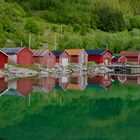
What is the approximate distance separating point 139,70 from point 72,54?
940 cm

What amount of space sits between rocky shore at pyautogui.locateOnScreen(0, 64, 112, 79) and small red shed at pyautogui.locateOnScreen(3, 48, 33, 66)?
141 centimetres

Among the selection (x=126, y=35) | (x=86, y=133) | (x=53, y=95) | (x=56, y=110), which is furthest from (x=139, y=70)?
(x=86, y=133)

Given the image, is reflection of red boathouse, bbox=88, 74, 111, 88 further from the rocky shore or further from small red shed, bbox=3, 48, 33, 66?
small red shed, bbox=3, 48, 33, 66

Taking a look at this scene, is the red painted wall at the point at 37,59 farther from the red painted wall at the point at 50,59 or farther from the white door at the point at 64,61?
the white door at the point at 64,61

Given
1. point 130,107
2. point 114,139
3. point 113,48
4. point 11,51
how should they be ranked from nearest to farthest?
point 114,139 → point 130,107 → point 11,51 → point 113,48

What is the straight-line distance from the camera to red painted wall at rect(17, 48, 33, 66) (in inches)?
1805

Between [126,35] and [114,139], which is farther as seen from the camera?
[126,35]

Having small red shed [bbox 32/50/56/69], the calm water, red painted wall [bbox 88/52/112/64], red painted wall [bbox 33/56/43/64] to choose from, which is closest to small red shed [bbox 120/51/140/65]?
red painted wall [bbox 88/52/112/64]

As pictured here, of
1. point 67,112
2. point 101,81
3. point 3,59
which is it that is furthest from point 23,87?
point 3,59

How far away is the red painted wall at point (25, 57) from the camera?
150 ft

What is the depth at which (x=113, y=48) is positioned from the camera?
7712cm

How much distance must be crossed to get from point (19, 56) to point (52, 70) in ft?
13.5

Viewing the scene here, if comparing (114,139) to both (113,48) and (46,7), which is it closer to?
(113,48)

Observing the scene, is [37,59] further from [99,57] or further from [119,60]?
[119,60]
